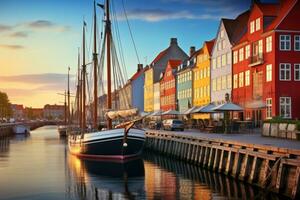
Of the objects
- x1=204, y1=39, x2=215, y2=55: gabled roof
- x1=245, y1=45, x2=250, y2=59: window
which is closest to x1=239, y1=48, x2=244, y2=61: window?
x1=245, y1=45, x2=250, y2=59: window

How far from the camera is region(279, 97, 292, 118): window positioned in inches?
1986

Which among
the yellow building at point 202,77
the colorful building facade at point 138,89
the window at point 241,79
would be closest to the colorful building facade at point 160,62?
the colorful building facade at point 138,89

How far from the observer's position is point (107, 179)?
3106 cm

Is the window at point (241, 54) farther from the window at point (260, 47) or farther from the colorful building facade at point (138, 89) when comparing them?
the colorful building facade at point (138, 89)

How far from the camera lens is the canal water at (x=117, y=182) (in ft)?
78.8

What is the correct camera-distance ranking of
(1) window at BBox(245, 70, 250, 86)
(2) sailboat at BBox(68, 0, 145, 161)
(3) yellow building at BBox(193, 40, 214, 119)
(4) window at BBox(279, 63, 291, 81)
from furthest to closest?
(3) yellow building at BBox(193, 40, 214, 119) < (1) window at BBox(245, 70, 250, 86) < (4) window at BBox(279, 63, 291, 81) < (2) sailboat at BBox(68, 0, 145, 161)

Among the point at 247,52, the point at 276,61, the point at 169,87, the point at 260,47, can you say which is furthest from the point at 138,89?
the point at 276,61

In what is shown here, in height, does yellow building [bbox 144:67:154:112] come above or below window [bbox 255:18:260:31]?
below

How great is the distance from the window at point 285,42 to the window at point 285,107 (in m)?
5.12

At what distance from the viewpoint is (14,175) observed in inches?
1303

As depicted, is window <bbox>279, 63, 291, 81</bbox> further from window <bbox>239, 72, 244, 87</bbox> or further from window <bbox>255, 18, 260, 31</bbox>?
window <bbox>239, 72, 244, 87</bbox>

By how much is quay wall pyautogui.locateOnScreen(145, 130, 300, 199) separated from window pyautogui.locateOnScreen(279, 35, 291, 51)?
15586mm

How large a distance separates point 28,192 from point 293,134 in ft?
57.5

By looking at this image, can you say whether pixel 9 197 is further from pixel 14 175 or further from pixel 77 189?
pixel 14 175
